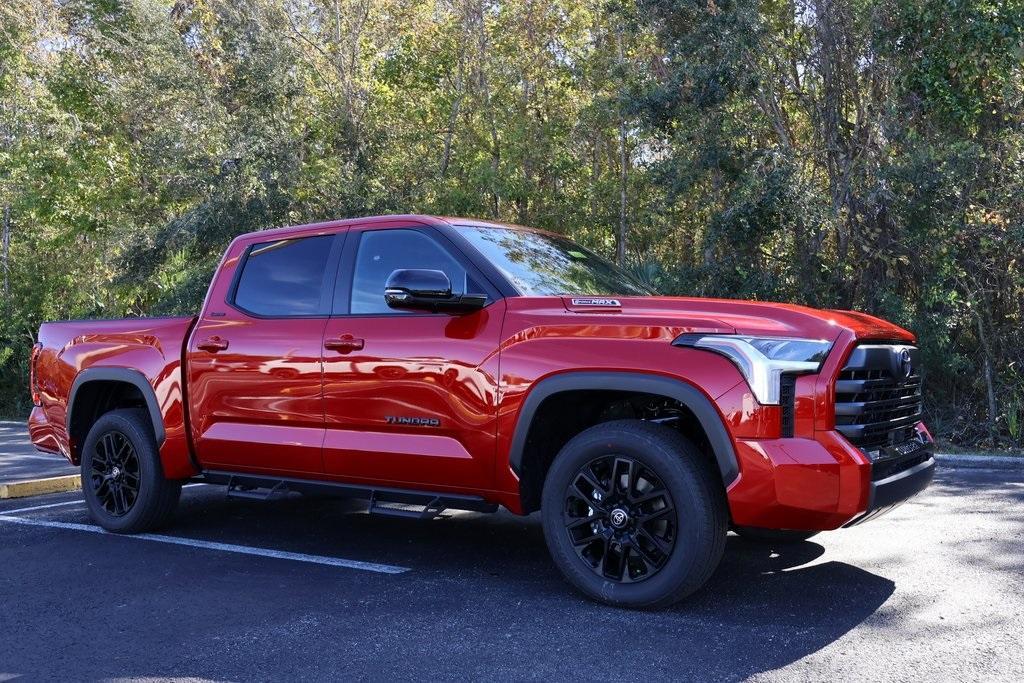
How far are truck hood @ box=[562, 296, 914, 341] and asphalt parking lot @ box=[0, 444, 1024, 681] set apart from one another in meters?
1.26

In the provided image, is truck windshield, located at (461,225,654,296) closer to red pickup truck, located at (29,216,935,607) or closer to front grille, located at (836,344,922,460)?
red pickup truck, located at (29,216,935,607)

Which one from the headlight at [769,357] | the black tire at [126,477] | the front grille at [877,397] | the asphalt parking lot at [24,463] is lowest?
the asphalt parking lot at [24,463]

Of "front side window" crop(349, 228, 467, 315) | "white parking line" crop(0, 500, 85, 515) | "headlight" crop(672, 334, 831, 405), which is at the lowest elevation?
"white parking line" crop(0, 500, 85, 515)

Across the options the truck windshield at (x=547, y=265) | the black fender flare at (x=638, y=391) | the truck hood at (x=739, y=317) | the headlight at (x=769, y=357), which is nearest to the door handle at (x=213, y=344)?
the truck windshield at (x=547, y=265)

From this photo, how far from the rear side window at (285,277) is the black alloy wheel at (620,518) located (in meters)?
1.96

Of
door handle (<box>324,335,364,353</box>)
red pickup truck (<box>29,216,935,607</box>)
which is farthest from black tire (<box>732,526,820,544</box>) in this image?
door handle (<box>324,335,364,353</box>)

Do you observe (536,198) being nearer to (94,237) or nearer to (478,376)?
(94,237)

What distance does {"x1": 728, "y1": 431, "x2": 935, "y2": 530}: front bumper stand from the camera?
4270 millimetres

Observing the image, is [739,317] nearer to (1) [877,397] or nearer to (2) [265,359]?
(1) [877,397]

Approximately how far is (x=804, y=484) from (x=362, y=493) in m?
2.43

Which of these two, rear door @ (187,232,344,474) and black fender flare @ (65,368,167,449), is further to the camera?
black fender flare @ (65,368,167,449)

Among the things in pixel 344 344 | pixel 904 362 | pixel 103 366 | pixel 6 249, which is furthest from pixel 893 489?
pixel 6 249

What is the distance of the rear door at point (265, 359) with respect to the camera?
226 inches

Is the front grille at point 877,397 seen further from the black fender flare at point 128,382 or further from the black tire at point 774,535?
the black fender flare at point 128,382
